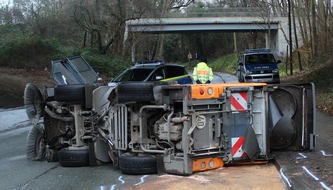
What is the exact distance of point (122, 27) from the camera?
36.2 metres

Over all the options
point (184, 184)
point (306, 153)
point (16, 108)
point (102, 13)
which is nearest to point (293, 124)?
point (306, 153)

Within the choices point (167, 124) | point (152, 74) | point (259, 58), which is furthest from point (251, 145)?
point (259, 58)

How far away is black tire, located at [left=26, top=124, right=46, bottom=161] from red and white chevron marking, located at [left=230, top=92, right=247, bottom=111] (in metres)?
3.96

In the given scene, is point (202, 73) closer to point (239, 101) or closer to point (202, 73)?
point (202, 73)

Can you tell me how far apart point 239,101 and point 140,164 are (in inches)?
82.1

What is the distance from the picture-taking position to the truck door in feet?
25.6

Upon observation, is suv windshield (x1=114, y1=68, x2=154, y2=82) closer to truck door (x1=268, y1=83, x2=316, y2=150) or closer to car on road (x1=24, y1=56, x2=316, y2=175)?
car on road (x1=24, y1=56, x2=316, y2=175)

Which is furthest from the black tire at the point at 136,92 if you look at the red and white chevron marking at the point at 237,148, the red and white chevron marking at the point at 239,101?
the red and white chevron marking at the point at 237,148

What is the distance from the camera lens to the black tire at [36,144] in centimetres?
839

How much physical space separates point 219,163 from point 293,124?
1728mm

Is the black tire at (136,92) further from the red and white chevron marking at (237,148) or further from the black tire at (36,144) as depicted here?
the black tire at (36,144)

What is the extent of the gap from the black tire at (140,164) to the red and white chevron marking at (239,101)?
1.69 meters

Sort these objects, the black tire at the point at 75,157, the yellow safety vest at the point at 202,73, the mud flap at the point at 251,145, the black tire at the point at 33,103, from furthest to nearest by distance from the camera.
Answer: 1. the yellow safety vest at the point at 202,73
2. the black tire at the point at 33,103
3. the black tire at the point at 75,157
4. the mud flap at the point at 251,145

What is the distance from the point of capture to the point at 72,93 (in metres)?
7.83
